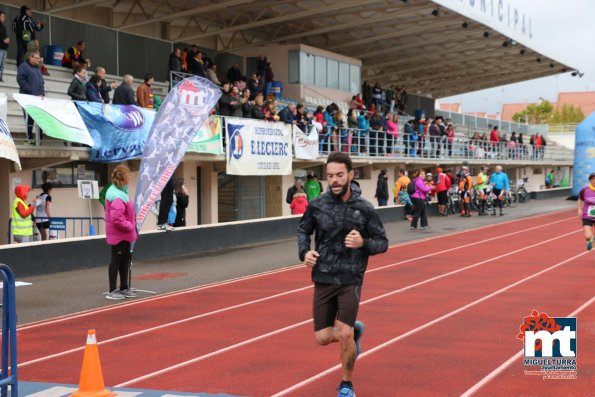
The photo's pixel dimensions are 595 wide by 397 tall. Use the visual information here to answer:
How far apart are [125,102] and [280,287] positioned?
7.55 meters

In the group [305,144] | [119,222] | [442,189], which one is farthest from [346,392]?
[442,189]

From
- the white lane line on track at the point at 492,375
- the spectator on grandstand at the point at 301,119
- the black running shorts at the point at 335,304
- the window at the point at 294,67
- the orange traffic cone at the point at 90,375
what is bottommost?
the white lane line on track at the point at 492,375

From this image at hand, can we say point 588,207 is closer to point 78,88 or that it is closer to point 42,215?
point 78,88

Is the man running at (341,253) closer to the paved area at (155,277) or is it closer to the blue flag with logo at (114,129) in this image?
the paved area at (155,277)

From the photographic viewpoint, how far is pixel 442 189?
106 ft

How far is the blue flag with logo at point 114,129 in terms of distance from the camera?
59.9 feet

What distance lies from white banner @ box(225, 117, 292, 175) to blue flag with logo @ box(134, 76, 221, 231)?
333 inches

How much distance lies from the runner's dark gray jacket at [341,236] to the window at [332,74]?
33.0m

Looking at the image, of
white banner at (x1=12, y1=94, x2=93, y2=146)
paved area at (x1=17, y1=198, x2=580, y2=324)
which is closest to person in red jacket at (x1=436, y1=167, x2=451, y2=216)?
paved area at (x1=17, y1=198, x2=580, y2=324)

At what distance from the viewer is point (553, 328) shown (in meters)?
8.78

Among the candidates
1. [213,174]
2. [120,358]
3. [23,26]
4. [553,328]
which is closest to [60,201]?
[23,26]

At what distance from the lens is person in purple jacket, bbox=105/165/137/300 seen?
11906mm

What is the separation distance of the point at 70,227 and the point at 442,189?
1629 centimetres

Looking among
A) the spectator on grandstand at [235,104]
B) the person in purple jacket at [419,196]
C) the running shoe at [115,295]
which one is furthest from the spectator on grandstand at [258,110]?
the running shoe at [115,295]
